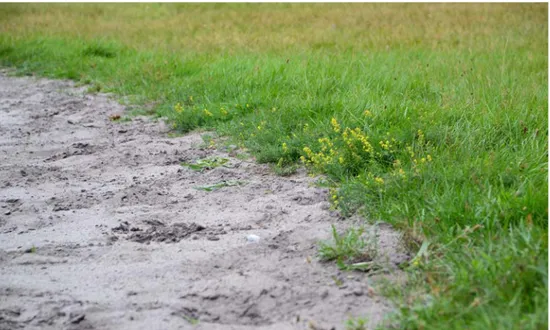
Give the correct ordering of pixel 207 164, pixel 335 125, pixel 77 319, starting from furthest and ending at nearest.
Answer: pixel 207 164 < pixel 335 125 < pixel 77 319

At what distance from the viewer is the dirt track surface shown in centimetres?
287

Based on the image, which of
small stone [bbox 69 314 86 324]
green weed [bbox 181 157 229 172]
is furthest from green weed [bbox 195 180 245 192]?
small stone [bbox 69 314 86 324]

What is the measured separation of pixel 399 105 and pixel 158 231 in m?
2.25

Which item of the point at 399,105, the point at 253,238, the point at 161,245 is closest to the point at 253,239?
the point at 253,238

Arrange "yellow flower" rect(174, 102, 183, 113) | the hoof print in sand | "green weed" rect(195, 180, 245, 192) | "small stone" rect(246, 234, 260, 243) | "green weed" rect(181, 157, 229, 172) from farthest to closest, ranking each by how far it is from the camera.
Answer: "yellow flower" rect(174, 102, 183, 113), "green weed" rect(181, 157, 229, 172), "green weed" rect(195, 180, 245, 192), the hoof print in sand, "small stone" rect(246, 234, 260, 243)

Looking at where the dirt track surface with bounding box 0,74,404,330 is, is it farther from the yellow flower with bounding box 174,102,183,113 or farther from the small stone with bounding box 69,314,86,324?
the yellow flower with bounding box 174,102,183,113

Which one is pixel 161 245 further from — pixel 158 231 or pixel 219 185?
pixel 219 185

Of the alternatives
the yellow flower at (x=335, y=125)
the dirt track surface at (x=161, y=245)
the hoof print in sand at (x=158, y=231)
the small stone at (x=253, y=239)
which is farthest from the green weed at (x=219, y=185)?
the small stone at (x=253, y=239)

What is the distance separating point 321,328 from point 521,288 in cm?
78

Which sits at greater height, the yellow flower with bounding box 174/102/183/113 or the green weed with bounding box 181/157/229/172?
the yellow flower with bounding box 174/102/183/113

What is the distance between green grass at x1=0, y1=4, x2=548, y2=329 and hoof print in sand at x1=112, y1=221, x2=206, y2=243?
0.85m

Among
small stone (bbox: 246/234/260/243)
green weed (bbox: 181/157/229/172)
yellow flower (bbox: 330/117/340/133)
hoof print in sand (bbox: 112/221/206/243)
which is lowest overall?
green weed (bbox: 181/157/229/172)

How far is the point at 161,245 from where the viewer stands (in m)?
3.60

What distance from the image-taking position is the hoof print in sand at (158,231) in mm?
3686
